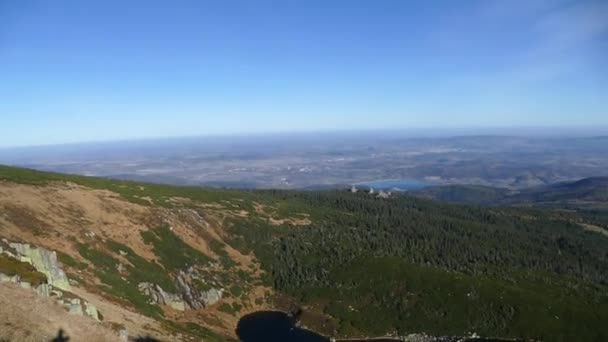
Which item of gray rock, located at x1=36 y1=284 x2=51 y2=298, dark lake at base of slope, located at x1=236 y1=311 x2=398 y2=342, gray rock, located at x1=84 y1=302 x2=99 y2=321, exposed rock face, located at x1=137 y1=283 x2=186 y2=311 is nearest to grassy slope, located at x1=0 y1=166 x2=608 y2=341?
dark lake at base of slope, located at x1=236 y1=311 x2=398 y2=342

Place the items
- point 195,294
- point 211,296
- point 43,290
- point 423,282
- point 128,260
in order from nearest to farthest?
point 43,290 < point 128,260 < point 195,294 < point 211,296 < point 423,282

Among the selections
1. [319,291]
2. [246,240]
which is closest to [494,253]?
[319,291]

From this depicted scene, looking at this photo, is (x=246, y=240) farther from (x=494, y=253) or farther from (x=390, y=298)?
(x=494, y=253)

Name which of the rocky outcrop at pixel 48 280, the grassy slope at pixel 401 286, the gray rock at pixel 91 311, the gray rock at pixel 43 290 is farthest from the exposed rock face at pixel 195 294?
the gray rock at pixel 43 290

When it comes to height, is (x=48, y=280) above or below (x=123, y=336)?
above

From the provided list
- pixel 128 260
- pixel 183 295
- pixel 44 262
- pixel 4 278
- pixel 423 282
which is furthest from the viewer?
pixel 423 282

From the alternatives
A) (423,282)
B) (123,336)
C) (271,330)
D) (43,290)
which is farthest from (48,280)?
(423,282)

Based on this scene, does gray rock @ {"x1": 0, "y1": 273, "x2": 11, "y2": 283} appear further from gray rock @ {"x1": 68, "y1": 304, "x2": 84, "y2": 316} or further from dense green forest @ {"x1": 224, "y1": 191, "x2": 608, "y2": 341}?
dense green forest @ {"x1": 224, "y1": 191, "x2": 608, "y2": 341}

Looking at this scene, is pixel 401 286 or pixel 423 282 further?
pixel 423 282

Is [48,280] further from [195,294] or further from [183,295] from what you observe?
[195,294]
